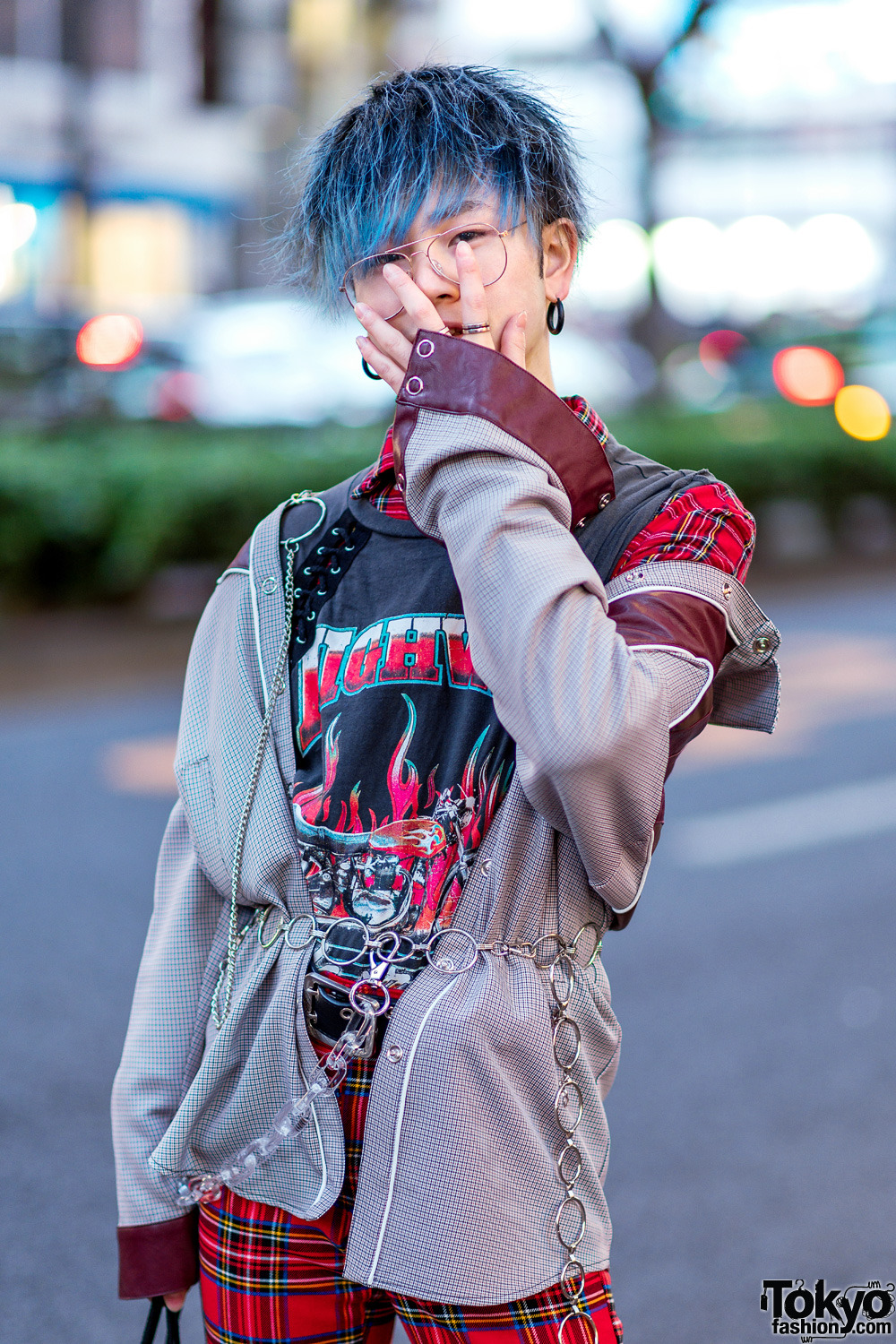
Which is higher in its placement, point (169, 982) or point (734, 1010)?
point (169, 982)

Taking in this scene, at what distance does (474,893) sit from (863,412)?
13206 mm

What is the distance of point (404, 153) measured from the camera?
55.6 inches

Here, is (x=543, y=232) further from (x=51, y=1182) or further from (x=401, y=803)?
(x=51, y=1182)

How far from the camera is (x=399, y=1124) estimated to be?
135 cm

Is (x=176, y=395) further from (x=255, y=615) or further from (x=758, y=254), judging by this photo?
(x=758, y=254)

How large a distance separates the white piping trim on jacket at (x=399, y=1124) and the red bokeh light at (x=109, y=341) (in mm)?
13720

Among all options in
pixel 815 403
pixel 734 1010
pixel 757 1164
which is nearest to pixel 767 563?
pixel 815 403

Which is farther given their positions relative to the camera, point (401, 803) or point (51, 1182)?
point (51, 1182)

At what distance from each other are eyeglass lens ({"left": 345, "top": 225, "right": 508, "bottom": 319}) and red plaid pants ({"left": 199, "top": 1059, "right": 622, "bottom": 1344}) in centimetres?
78

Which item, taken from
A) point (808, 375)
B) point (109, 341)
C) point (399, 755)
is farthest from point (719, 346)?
point (399, 755)

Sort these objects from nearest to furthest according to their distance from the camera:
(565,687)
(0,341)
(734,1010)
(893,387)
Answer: (565,687), (734,1010), (893,387), (0,341)

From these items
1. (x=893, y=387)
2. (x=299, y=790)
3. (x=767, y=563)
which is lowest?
(x=767, y=563)

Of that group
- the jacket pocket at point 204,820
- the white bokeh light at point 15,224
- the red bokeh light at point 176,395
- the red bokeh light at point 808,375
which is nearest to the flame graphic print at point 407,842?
the jacket pocket at point 204,820

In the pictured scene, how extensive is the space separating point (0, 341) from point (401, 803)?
1516cm
